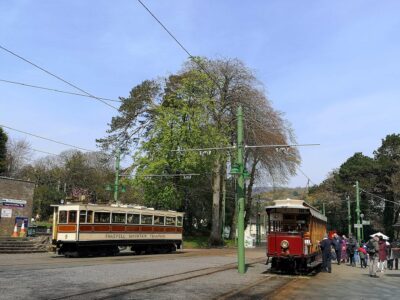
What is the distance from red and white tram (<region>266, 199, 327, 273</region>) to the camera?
1806cm

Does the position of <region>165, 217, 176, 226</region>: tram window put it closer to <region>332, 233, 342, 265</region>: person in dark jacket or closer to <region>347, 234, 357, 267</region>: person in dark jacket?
<region>332, 233, 342, 265</region>: person in dark jacket

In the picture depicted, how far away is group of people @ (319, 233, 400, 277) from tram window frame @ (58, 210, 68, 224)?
550 inches

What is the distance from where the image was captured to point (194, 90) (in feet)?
140

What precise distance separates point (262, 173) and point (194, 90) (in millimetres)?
12834

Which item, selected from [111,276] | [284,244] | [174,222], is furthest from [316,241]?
[174,222]

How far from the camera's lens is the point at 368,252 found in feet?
62.6

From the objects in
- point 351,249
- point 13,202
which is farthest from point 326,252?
point 13,202

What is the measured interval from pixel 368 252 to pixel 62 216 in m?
16.5

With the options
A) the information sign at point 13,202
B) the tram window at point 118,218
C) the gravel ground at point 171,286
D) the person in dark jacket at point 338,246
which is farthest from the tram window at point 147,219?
the gravel ground at point 171,286

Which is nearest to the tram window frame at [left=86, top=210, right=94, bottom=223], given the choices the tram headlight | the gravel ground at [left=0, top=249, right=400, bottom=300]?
the gravel ground at [left=0, top=249, right=400, bottom=300]

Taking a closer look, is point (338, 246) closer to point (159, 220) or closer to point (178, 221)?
point (159, 220)

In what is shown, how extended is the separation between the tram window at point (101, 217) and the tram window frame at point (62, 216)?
5.43ft

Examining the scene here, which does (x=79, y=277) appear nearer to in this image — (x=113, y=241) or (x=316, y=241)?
(x=316, y=241)

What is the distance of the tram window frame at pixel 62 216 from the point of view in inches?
1040
